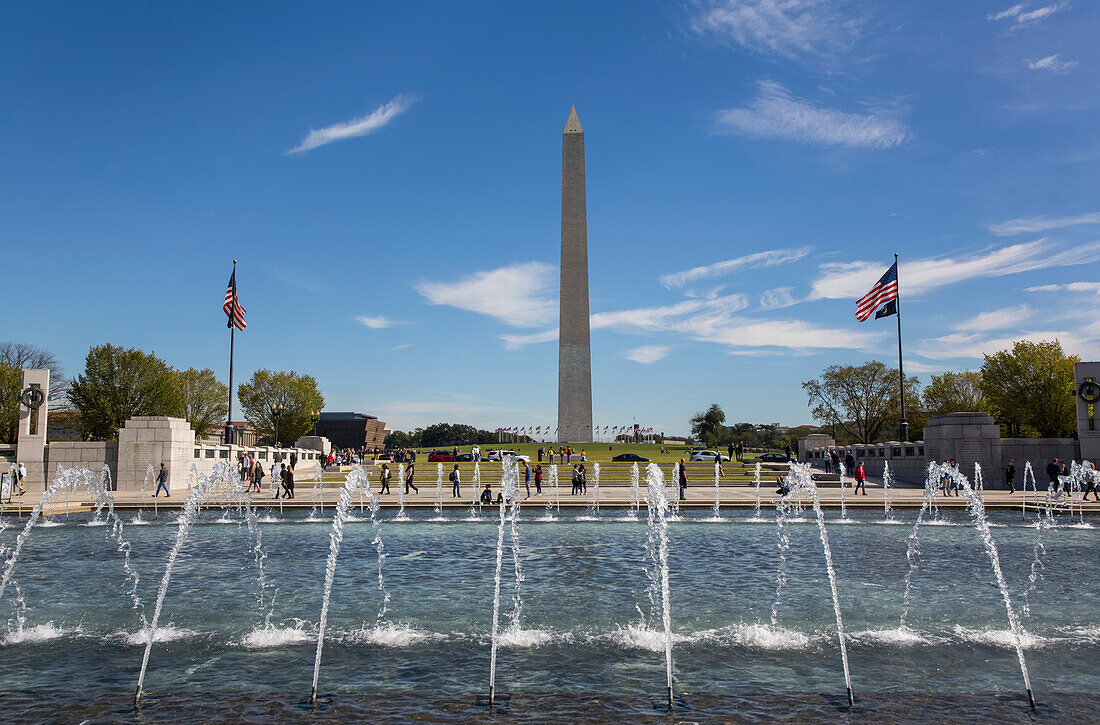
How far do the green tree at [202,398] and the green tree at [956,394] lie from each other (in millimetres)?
62129

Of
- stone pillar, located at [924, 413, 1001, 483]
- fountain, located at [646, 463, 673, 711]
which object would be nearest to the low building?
stone pillar, located at [924, 413, 1001, 483]

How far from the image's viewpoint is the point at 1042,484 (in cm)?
3234

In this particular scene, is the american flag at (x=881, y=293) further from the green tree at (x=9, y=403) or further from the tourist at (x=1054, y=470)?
the green tree at (x=9, y=403)

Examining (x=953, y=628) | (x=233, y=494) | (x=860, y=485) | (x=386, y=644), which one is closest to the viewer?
(x=386, y=644)

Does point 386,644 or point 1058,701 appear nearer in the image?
point 1058,701

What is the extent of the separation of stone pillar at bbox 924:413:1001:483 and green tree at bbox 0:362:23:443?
177ft

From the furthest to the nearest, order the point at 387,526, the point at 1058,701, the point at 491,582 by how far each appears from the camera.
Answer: the point at 387,526, the point at 491,582, the point at 1058,701

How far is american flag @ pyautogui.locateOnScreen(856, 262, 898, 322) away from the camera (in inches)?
1489

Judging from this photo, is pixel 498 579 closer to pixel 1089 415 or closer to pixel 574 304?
pixel 1089 415

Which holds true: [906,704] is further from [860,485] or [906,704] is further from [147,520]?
[860,485]

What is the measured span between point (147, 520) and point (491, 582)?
13.7 metres

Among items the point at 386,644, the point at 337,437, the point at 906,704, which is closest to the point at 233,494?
the point at 386,644

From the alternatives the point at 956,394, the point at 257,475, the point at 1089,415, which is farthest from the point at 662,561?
the point at 956,394

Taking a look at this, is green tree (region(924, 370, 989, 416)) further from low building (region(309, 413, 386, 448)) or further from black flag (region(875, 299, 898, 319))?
A: low building (region(309, 413, 386, 448))
